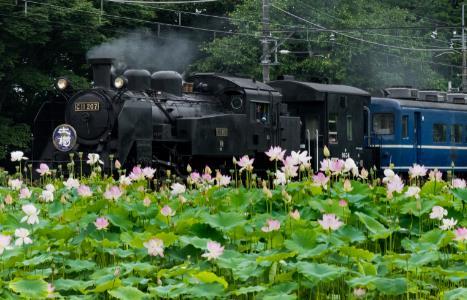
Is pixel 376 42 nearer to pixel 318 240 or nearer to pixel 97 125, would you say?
pixel 97 125

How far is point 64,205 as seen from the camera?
8.77m

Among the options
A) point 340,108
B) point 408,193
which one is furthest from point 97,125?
point 408,193

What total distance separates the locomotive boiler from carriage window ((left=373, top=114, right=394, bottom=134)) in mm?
4447

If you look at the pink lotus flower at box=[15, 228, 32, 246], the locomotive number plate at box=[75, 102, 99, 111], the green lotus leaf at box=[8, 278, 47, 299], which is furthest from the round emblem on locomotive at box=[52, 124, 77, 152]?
the green lotus leaf at box=[8, 278, 47, 299]

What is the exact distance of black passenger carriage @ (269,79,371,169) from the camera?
2555 cm

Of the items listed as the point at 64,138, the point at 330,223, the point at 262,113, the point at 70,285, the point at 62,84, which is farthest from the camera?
the point at 262,113

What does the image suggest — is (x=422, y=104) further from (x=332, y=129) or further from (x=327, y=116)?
(x=327, y=116)

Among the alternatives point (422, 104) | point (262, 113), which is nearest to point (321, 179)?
point (262, 113)

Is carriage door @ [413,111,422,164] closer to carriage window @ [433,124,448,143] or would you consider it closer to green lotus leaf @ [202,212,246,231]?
carriage window @ [433,124,448,143]

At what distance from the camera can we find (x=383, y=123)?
28.1m

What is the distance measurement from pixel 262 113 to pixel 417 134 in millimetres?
6772

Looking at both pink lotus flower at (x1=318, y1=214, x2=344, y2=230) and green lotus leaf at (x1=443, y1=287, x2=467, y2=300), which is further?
pink lotus flower at (x1=318, y1=214, x2=344, y2=230)

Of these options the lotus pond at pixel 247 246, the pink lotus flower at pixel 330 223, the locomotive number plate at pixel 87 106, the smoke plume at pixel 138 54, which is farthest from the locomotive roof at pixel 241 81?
the pink lotus flower at pixel 330 223

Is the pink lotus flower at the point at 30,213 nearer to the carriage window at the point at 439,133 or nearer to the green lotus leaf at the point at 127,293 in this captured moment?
the green lotus leaf at the point at 127,293
